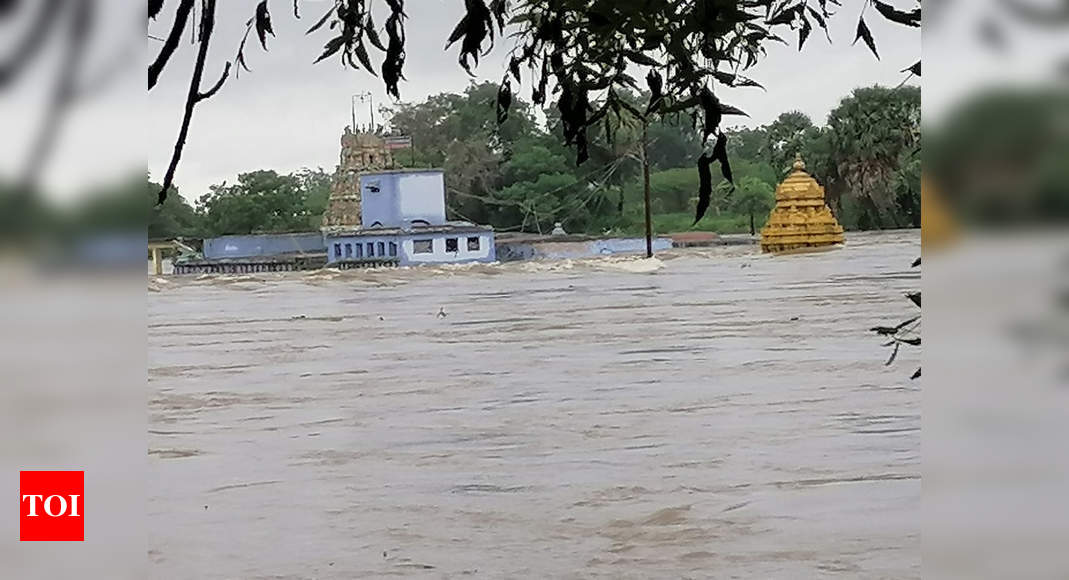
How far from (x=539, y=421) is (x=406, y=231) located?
0.50m

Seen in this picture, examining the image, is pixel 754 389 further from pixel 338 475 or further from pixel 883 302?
pixel 338 475

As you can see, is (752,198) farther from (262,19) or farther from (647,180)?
(262,19)

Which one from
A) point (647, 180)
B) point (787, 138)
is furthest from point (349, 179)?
point (787, 138)

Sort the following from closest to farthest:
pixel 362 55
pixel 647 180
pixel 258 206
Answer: pixel 362 55
pixel 647 180
pixel 258 206

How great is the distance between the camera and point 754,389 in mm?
1829

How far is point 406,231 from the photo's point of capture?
4.74 feet

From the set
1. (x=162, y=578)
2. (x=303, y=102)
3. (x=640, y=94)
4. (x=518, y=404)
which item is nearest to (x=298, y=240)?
(x=303, y=102)

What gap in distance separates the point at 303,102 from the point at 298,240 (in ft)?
0.60

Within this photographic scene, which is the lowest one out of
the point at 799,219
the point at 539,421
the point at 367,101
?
the point at 539,421

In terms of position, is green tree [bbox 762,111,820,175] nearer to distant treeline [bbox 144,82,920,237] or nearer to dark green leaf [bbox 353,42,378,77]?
distant treeline [bbox 144,82,920,237]

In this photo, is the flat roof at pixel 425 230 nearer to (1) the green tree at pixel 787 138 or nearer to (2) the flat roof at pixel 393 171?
(2) the flat roof at pixel 393 171

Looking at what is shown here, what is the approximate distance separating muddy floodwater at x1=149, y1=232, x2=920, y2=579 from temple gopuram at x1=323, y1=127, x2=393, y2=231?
191mm

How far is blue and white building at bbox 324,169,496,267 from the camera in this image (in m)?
1.30

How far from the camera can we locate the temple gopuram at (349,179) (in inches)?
51.4
